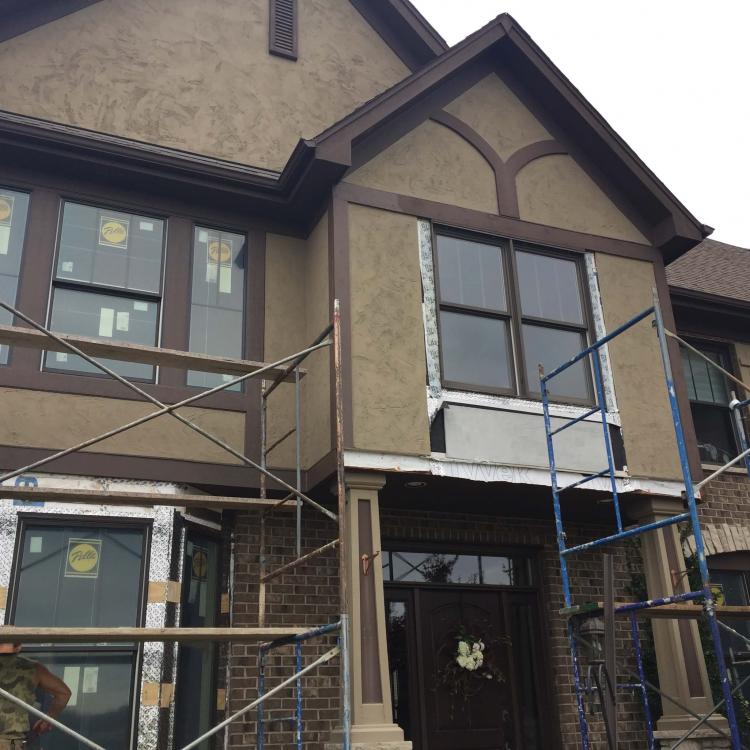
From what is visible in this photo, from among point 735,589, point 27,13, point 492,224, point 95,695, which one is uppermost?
point 27,13

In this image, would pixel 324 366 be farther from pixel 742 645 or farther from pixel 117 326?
pixel 742 645

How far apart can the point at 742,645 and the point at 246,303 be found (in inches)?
265

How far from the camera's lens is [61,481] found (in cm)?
743

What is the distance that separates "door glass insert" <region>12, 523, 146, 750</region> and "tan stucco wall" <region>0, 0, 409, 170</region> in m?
4.38

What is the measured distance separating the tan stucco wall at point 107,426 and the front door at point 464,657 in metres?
2.21

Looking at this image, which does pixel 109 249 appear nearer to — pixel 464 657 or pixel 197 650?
pixel 197 650

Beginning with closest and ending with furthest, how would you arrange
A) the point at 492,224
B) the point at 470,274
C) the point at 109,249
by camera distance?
the point at 109,249 < the point at 470,274 < the point at 492,224

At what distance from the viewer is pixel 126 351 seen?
22.0 feet

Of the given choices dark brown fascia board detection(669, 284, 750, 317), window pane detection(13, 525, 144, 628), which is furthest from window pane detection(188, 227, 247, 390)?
dark brown fascia board detection(669, 284, 750, 317)

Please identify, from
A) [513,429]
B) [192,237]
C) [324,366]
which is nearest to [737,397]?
[513,429]

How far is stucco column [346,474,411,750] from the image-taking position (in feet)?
21.7

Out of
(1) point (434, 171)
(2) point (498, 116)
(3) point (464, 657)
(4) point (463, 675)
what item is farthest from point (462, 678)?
(2) point (498, 116)

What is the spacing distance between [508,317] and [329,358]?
201 centimetres

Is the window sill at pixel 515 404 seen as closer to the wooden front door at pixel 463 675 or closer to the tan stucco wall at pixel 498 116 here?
the wooden front door at pixel 463 675
